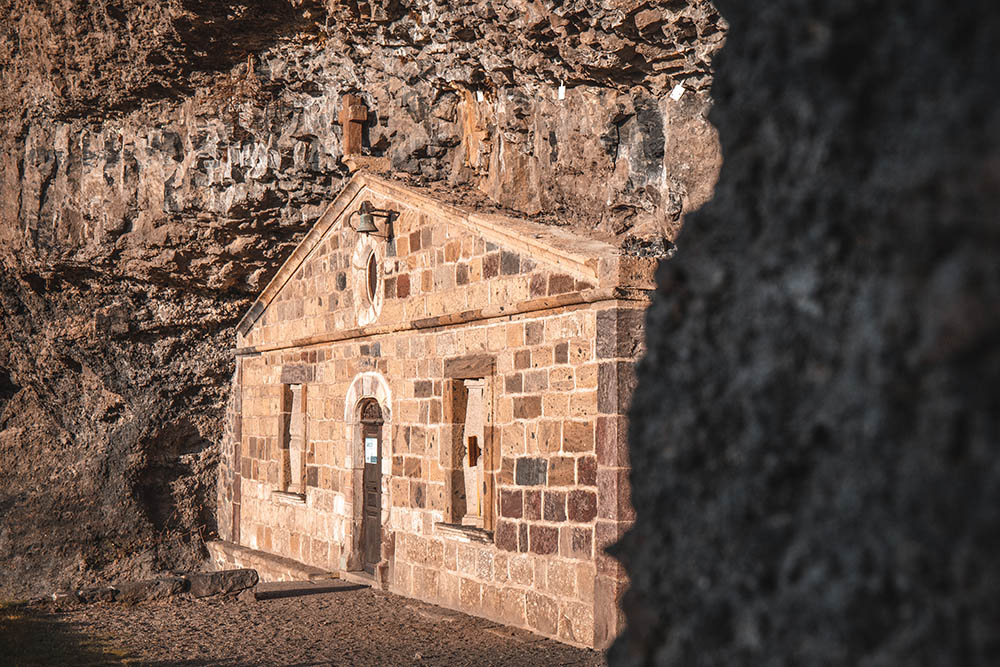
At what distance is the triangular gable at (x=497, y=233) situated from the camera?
24.3ft

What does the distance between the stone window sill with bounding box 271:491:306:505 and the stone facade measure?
30 millimetres

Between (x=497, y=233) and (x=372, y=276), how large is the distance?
2.62 m

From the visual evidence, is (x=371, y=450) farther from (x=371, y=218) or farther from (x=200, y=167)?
(x=200, y=167)

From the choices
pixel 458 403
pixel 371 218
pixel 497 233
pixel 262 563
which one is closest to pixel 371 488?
pixel 458 403

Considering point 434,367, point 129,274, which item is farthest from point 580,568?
point 129,274

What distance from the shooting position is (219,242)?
13.6 m

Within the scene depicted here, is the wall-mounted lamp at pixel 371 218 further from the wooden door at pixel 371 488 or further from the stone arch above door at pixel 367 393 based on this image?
the wooden door at pixel 371 488

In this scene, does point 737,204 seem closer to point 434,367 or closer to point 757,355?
point 757,355

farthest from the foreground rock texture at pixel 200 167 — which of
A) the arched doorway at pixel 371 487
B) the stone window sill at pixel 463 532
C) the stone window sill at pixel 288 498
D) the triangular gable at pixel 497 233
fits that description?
the stone window sill at pixel 463 532

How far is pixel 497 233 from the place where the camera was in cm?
855

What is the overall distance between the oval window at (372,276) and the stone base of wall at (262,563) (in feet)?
10.5

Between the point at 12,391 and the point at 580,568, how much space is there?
39.1ft

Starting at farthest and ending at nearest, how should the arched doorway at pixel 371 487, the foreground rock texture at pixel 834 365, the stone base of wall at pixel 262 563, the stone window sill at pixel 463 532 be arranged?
the stone base of wall at pixel 262 563
the arched doorway at pixel 371 487
the stone window sill at pixel 463 532
the foreground rock texture at pixel 834 365

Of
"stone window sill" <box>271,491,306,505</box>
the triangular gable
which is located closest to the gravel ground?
"stone window sill" <box>271,491,306,505</box>
